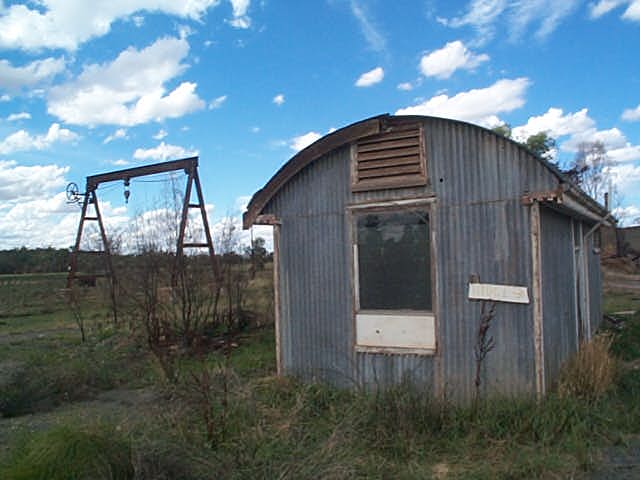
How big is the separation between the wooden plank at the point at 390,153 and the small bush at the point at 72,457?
14.1 ft

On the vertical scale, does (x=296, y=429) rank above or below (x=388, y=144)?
below

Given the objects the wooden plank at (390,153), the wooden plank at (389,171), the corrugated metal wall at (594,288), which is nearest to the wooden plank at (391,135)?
the wooden plank at (390,153)

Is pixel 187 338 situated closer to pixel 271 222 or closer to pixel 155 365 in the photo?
pixel 155 365

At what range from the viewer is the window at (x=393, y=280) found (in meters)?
6.45

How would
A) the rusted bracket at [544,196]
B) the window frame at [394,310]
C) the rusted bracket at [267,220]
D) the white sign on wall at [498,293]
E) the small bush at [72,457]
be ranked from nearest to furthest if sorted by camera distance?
the small bush at [72,457] < the rusted bracket at [544,196] < the white sign on wall at [498,293] < the window frame at [394,310] < the rusted bracket at [267,220]

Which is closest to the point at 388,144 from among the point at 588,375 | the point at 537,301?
the point at 537,301

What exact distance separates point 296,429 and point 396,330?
222cm

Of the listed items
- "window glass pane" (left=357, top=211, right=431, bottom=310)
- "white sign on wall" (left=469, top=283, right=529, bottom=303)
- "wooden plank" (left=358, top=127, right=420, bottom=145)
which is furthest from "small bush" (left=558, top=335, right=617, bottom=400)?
"wooden plank" (left=358, top=127, right=420, bottom=145)

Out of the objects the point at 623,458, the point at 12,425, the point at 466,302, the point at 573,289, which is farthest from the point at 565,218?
the point at 12,425

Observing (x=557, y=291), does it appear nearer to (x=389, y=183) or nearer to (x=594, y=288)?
(x=389, y=183)

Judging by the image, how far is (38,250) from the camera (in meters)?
42.1

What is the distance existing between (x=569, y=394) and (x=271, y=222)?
420cm

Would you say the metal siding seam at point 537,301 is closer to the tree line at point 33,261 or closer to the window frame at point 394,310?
the window frame at point 394,310

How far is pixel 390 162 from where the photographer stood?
21.9 ft
